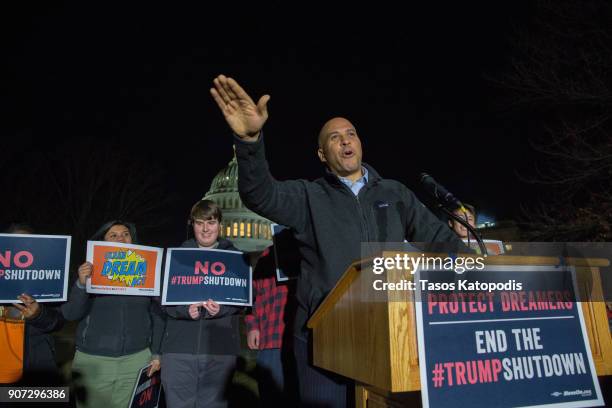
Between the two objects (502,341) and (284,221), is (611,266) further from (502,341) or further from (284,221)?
(284,221)

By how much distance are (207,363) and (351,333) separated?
101 inches

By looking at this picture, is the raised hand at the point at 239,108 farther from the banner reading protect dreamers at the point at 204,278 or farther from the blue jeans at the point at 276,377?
the blue jeans at the point at 276,377

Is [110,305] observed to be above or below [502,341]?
above

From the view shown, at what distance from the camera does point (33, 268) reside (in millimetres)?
4047

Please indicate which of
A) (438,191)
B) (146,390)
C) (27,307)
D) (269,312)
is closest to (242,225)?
(269,312)

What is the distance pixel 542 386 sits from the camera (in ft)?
5.72

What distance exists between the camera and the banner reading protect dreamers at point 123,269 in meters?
4.17

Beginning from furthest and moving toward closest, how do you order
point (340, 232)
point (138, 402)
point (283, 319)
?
point (283, 319) → point (138, 402) → point (340, 232)

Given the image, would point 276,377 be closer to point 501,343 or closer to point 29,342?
point 29,342

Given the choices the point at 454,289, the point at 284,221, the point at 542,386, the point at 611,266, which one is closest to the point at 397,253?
the point at 454,289

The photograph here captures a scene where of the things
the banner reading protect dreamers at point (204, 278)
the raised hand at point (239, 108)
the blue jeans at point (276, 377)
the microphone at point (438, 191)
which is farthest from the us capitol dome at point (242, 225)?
the microphone at point (438, 191)

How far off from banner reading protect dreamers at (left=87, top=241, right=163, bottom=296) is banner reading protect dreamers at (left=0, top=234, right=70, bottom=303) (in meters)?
0.31

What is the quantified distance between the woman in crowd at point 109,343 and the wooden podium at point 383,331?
2.66 m

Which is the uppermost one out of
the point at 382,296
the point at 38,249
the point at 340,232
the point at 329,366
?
the point at 38,249
